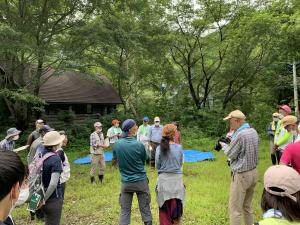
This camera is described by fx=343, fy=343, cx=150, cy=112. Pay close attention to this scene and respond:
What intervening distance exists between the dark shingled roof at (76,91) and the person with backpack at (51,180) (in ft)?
53.6

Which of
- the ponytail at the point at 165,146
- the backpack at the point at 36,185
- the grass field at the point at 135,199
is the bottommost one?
the grass field at the point at 135,199

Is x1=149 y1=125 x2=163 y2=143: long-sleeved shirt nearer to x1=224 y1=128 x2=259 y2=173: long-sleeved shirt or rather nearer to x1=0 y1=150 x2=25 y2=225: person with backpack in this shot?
x1=224 y1=128 x2=259 y2=173: long-sleeved shirt

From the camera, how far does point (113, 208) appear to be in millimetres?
7449

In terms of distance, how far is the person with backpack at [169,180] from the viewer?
17.1 ft

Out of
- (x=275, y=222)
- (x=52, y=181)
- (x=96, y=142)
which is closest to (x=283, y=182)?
(x=275, y=222)

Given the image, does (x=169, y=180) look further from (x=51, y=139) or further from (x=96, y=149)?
(x=96, y=149)

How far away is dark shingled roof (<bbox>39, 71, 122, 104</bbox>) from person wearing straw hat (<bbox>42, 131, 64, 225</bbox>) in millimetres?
16337

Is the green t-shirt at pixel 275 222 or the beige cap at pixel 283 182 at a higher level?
the beige cap at pixel 283 182

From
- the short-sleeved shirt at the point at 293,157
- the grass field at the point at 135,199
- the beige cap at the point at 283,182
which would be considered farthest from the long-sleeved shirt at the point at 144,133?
the beige cap at the point at 283,182

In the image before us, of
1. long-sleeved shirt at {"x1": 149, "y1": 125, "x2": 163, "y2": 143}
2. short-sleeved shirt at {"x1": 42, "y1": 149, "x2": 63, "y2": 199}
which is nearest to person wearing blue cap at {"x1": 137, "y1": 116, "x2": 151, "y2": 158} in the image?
long-sleeved shirt at {"x1": 149, "y1": 125, "x2": 163, "y2": 143}

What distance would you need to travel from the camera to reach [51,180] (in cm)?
422

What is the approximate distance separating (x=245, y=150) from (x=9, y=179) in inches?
162

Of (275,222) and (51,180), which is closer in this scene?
(275,222)

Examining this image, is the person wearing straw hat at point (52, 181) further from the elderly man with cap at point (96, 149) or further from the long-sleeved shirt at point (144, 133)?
the long-sleeved shirt at point (144, 133)
